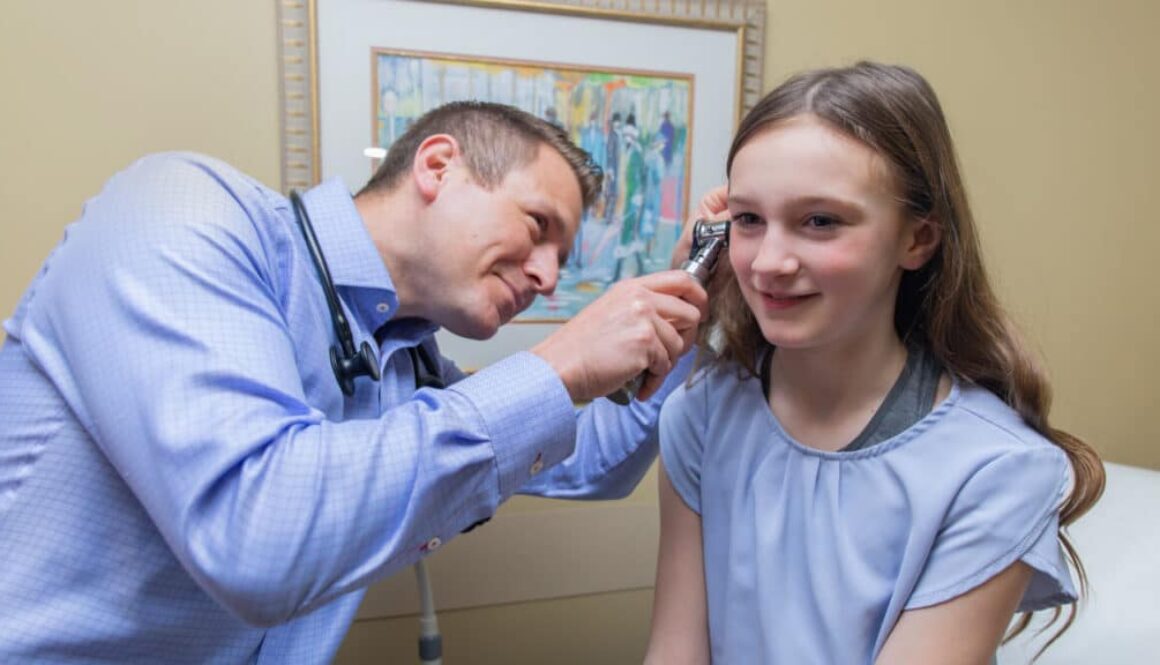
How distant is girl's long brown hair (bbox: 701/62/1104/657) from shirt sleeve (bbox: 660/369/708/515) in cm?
27

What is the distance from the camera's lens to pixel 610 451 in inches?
51.1

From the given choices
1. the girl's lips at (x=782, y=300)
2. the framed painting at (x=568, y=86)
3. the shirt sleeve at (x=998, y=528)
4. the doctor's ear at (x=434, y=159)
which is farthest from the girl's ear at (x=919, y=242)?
the framed painting at (x=568, y=86)

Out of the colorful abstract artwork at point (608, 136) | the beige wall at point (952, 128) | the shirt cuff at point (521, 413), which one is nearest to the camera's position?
the shirt cuff at point (521, 413)

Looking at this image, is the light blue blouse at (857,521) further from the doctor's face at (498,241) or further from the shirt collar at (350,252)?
the shirt collar at (350,252)

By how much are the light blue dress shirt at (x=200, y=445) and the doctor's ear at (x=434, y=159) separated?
20 centimetres

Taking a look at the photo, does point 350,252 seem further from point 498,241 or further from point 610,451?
point 610,451

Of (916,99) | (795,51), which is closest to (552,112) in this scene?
(795,51)

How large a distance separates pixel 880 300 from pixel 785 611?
37 cm

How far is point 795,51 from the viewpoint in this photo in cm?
158

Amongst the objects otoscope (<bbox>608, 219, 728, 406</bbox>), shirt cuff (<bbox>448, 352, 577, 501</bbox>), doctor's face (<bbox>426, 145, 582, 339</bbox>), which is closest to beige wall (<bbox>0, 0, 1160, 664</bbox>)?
doctor's face (<bbox>426, 145, 582, 339</bbox>)

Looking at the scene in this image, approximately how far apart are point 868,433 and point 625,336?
0.30 metres

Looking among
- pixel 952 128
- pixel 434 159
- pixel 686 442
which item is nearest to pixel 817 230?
pixel 686 442

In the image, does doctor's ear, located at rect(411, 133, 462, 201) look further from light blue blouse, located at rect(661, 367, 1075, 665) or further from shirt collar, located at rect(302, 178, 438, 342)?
light blue blouse, located at rect(661, 367, 1075, 665)

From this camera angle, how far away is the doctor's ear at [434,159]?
3.58 ft
